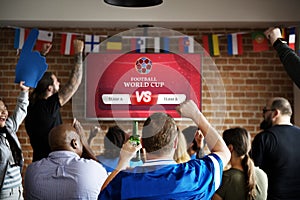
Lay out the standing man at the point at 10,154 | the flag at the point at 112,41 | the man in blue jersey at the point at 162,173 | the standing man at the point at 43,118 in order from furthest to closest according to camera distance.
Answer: the standing man at the point at 43,118
the standing man at the point at 10,154
the flag at the point at 112,41
the man in blue jersey at the point at 162,173

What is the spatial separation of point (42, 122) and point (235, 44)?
223 cm

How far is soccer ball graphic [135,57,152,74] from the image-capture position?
153cm

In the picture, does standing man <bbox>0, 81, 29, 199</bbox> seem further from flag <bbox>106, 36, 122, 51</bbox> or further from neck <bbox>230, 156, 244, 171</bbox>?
neck <bbox>230, 156, 244, 171</bbox>

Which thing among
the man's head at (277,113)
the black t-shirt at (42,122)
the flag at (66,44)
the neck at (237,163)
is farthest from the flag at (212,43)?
the neck at (237,163)

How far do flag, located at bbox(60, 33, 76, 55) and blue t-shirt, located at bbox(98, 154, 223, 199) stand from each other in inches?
124

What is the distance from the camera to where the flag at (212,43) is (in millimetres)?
4695

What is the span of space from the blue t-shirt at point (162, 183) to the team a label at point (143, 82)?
29 cm

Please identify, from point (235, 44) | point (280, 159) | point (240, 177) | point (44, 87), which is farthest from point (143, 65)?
point (235, 44)

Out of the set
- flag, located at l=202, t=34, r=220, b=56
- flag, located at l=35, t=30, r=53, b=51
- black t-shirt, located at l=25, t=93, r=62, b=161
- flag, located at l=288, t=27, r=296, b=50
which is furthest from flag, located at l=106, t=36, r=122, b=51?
flag, located at l=288, t=27, r=296, b=50

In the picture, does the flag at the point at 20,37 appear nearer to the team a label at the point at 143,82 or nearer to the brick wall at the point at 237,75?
the brick wall at the point at 237,75

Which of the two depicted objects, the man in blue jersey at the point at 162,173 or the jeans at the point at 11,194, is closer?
the man in blue jersey at the point at 162,173

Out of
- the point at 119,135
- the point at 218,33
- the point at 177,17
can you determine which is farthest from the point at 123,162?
the point at 218,33

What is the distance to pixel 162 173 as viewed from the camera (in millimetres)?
1646

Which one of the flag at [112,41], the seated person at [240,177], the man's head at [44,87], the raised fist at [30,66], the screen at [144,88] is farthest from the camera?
the man's head at [44,87]
